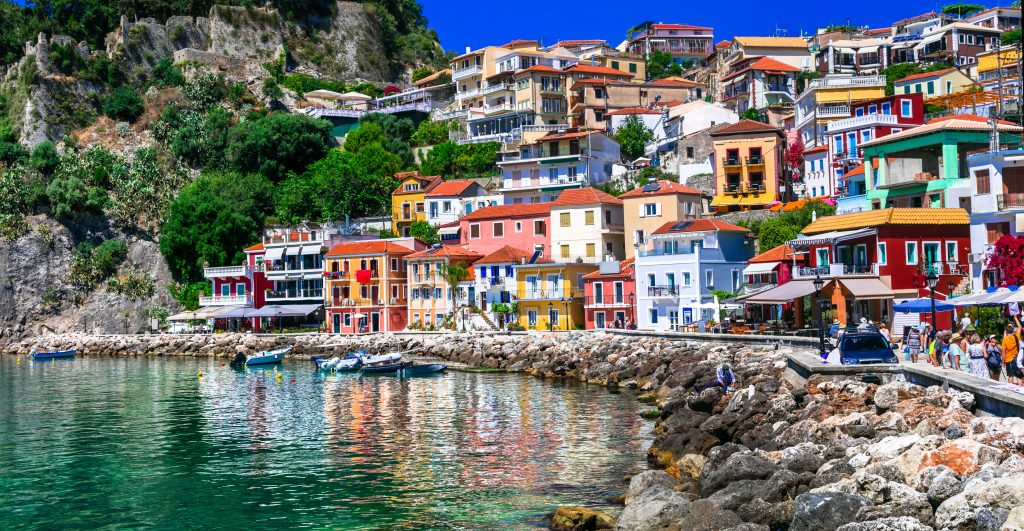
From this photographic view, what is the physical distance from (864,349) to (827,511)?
13.3 m

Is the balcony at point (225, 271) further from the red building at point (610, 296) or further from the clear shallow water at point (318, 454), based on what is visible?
the clear shallow water at point (318, 454)

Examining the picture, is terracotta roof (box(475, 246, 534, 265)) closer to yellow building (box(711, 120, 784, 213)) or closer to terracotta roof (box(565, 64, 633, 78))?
yellow building (box(711, 120, 784, 213))

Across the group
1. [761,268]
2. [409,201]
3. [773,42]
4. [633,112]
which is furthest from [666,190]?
[773,42]

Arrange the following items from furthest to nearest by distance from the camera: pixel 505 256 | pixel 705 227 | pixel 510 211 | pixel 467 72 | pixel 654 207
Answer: pixel 467 72
pixel 510 211
pixel 505 256
pixel 654 207
pixel 705 227

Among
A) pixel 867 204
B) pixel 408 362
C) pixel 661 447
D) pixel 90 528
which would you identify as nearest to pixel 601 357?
pixel 408 362

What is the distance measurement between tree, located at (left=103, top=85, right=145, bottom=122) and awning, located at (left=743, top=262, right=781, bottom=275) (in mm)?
65053

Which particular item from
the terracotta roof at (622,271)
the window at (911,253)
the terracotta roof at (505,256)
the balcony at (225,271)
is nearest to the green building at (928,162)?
the window at (911,253)

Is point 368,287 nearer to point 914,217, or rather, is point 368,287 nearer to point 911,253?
point 911,253

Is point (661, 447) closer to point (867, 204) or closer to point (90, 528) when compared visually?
point (90, 528)

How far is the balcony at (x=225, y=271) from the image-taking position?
80.2 m

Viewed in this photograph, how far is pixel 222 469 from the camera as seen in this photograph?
27859mm

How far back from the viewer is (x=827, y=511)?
15750mm

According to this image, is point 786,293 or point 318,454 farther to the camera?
point 786,293

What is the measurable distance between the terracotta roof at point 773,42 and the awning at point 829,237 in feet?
170
